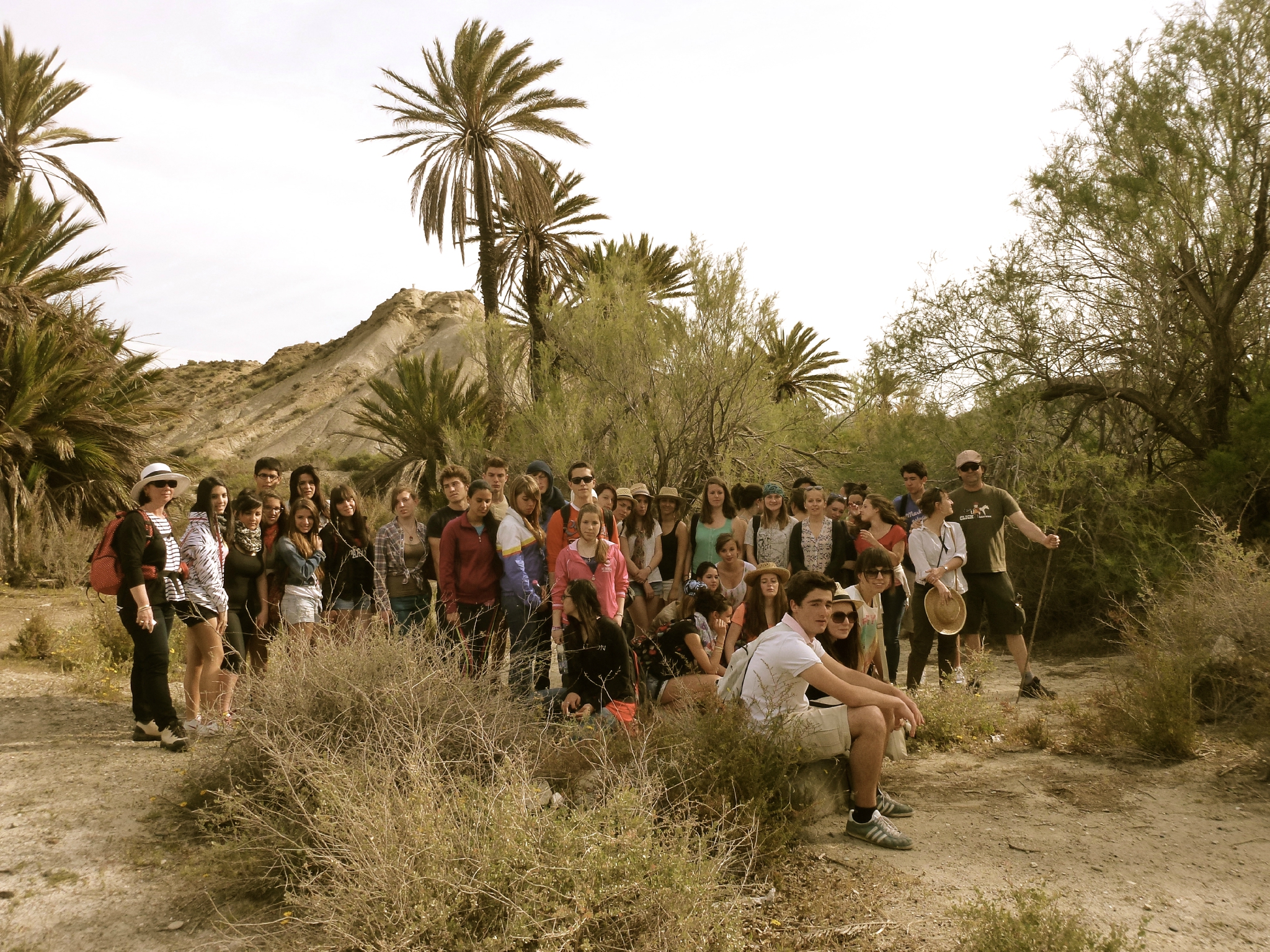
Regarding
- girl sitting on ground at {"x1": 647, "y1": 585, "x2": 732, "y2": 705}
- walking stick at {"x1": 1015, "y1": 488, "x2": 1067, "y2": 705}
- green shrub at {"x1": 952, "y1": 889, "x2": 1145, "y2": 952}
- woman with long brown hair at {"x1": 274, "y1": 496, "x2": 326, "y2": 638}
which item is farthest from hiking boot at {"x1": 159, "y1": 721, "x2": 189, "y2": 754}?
walking stick at {"x1": 1015, "y1": 488, "x2": 1067, "y2": 705}

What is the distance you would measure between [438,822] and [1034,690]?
5.10 metres

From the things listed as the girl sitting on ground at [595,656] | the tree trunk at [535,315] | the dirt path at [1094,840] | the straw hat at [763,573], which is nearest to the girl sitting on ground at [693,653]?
the girl sitting on ground at [595,656]

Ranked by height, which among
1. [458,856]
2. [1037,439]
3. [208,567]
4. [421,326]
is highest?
[421,326]

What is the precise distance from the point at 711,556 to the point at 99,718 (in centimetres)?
454

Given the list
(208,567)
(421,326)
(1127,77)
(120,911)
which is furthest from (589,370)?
(421,326)

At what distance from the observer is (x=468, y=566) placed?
20.2ft

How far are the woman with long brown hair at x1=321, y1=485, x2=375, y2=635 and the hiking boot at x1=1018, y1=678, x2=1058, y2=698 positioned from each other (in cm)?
486

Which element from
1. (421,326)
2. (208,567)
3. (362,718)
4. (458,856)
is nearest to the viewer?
(458,856)

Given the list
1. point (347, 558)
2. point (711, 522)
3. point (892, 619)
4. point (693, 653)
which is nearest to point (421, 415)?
point (347, 558)

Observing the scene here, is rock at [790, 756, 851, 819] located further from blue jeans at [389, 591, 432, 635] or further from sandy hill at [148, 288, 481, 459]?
sandy hill at [148, 288, 481, 459]

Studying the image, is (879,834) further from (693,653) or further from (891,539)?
(891,539)

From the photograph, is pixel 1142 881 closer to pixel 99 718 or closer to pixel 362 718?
pixel 362 718

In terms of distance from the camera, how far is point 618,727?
4.84m

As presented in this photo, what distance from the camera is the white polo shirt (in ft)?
14.1
